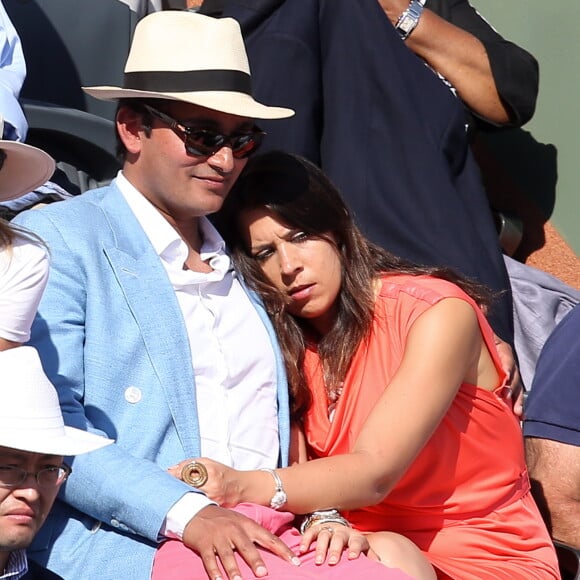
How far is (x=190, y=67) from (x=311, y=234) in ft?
1.70

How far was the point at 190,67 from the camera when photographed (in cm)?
318

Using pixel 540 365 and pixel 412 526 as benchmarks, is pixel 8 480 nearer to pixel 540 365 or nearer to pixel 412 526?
pixel 412 526

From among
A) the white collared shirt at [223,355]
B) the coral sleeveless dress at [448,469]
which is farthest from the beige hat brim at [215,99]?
the coral sleeveless dress at [448,469]

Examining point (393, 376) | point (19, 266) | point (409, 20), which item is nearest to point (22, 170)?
point (19, 266)

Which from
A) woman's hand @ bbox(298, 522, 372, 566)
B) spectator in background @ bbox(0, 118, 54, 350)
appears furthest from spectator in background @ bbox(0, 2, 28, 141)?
woman's hand @ bbox(298, 522, 372, 566)

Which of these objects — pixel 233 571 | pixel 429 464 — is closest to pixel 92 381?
pixel 233 571

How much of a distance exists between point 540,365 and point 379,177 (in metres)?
0.72

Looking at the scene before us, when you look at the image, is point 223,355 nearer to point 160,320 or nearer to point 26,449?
point 160,320

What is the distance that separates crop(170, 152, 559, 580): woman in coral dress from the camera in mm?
3119

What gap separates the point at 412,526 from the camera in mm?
3232

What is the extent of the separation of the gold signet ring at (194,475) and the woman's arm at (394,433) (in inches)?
0.6

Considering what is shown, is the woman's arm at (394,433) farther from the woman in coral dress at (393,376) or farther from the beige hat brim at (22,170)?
the beige hat brim at (22,170)

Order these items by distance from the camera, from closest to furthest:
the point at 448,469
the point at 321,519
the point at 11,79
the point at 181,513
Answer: the point at 181,513, the point at 321,519, the point at 448,469, the point at 11,79

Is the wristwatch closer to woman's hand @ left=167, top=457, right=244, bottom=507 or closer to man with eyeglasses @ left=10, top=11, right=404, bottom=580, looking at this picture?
man with eyeglasses @ left=10, top=11, right=404, bottom=580
